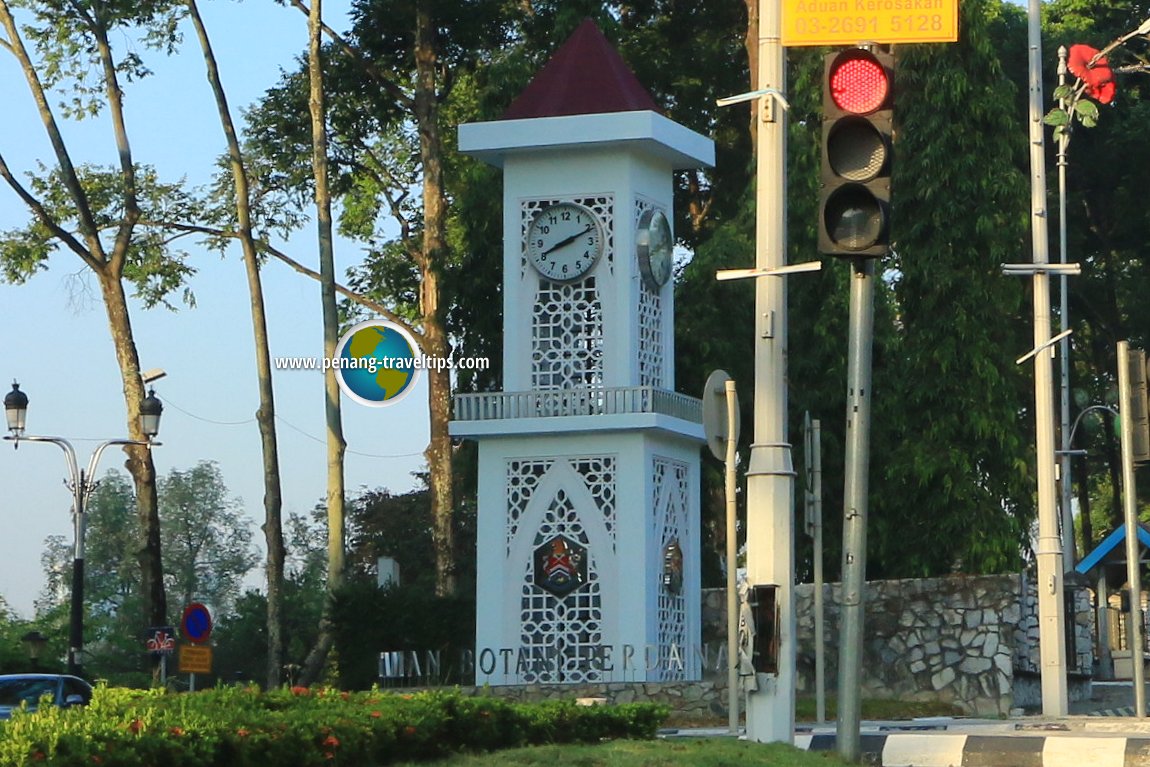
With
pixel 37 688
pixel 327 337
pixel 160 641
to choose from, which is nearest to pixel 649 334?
pixel 160 641

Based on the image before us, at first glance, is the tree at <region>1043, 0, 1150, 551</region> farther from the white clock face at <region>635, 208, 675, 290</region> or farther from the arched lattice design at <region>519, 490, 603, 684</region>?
the arched lattice design at <region>519, 490, 603, 684</region>

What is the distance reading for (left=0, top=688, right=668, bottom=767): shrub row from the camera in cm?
909

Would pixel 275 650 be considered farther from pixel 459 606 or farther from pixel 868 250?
pixel 868 250

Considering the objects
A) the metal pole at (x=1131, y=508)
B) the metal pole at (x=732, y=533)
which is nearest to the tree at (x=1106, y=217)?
the metal pole at (x=1131, y=508)

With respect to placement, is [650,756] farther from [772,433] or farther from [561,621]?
[561,621]

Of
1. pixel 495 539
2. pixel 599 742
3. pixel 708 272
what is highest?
pixel 708 272

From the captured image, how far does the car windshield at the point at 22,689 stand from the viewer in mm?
25406

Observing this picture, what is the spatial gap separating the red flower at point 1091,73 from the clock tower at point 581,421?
7.11m

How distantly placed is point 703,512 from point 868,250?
28.8 m

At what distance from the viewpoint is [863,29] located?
10.4 metres

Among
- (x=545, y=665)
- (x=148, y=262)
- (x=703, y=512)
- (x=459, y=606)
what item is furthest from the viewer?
(x=148, y=262)

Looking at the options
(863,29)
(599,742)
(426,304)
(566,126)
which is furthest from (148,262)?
(863,29)

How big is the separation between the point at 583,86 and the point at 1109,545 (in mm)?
13950

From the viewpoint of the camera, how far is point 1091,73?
31531mm
